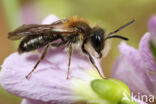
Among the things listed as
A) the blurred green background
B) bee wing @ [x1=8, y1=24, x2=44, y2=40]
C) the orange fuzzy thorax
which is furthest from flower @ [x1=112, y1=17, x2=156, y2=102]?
the blurred green background

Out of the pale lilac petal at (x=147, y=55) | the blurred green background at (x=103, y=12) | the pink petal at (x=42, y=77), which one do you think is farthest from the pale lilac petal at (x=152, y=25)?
the blurred green background at (x=103, y=12)

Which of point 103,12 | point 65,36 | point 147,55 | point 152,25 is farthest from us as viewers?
point 103,12

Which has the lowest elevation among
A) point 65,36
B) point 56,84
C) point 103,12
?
point 56,84

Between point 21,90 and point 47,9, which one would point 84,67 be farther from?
point 47,9

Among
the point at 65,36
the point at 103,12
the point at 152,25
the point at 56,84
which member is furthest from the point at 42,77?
the point at 103,12

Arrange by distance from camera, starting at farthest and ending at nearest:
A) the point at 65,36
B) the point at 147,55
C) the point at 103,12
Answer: the point at 103,12 < the point at 65,36 < the point at 147,55

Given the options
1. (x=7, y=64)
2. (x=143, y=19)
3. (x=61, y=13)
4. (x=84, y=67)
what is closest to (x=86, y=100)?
(x=84, y=67)

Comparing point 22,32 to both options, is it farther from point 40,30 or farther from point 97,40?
point 97,40

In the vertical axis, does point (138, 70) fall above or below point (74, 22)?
below
